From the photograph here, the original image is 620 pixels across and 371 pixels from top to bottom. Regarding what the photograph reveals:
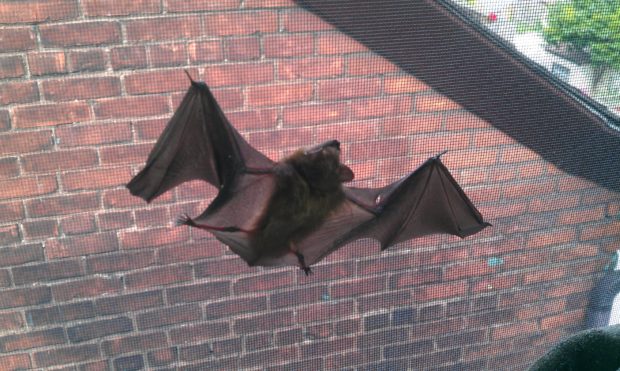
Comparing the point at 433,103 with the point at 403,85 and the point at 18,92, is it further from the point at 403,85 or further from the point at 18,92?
the point at 18,92

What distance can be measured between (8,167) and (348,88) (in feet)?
3.11

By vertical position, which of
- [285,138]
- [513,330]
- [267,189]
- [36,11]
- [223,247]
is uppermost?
[36,11]

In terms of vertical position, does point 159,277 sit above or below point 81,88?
below

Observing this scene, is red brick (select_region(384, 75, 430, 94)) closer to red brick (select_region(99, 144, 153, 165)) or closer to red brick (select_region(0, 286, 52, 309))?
red brick (select_region(99, 144, 153, 165))

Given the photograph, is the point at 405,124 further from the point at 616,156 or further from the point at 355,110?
the point at 616,156

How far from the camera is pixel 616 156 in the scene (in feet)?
5.36

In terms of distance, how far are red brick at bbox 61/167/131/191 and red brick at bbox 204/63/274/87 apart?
1.17 feet

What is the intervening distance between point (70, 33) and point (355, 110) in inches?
30.7

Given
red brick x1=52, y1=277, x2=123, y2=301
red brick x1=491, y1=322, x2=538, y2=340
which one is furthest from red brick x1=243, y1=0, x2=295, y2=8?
red brick x1=491, y1=322, x2=538, y2=340

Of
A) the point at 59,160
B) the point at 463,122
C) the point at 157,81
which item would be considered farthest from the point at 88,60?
the point at 463,122

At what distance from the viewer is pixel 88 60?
1.32 m

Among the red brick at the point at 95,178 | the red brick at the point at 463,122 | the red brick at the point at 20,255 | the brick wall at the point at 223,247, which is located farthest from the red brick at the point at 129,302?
the red brick at the point at 463,122

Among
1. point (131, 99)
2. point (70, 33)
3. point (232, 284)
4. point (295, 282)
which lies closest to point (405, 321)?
point (295, 282)

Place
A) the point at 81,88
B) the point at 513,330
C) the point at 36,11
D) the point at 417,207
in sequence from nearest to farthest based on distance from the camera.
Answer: the point at 36,11 → the point at 81,88 → the point at 417,207 → the point at 513,330
